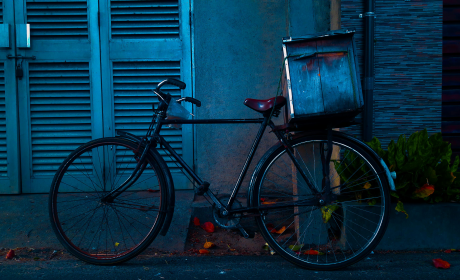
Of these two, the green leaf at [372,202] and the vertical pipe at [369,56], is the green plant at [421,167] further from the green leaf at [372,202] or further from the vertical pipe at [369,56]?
the vertical pipe at [369,56]

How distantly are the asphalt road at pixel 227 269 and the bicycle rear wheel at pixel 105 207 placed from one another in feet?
0.45

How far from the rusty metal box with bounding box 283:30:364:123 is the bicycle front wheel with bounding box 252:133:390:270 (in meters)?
0.30

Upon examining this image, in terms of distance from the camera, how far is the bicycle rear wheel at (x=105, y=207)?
314 centimetres

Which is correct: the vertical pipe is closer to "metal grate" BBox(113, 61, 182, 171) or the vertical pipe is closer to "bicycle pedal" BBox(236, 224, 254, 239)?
"bicycle pedal" BBox(236, 224, 254, 239)

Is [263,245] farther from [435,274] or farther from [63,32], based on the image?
[63,32]

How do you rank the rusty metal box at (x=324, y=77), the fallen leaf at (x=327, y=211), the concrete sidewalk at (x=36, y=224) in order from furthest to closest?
the concrete sidewalk at (x=36, y=224) → the fallen leaf at (x=327, y=211) → the rusty metal box at (x=324, y=77)

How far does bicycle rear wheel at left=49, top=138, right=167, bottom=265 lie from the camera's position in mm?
3137

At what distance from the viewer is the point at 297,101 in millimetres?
2822

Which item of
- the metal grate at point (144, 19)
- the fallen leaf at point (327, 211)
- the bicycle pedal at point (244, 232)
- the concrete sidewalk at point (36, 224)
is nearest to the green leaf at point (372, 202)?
the fallen leaf at point (327, 211)

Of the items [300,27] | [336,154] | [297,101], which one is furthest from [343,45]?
[336,154]

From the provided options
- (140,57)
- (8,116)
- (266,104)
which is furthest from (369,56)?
(8,116)

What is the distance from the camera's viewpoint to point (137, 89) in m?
4.50

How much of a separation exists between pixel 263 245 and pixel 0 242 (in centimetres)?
223

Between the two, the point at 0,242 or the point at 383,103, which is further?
the point at 383,103
